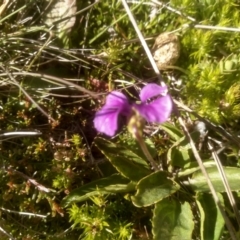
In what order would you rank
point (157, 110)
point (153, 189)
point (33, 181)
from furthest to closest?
1. point (33, 181)
2. point (153, 189)
3. point (157, 110)

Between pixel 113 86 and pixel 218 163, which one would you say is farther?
pixel 113 86

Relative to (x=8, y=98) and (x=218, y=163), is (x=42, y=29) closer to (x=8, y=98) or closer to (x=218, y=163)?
(x=8, y=98)

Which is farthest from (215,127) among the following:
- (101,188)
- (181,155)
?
(101,188)

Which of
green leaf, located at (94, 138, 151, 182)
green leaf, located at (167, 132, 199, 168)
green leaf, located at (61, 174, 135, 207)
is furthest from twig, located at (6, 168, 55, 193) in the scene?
green leaf, located at (167, 132, 199, 168)

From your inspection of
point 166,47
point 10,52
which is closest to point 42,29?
point 10,52

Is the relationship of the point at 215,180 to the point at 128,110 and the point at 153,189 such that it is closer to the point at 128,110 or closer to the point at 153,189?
the point at 153,189

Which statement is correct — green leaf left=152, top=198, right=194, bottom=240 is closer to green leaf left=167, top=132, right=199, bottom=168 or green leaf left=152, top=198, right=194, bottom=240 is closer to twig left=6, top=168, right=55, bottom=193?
green leaf left=167, top=132, right=199, bottom=168

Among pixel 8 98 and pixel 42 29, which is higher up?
pixel 42 29
